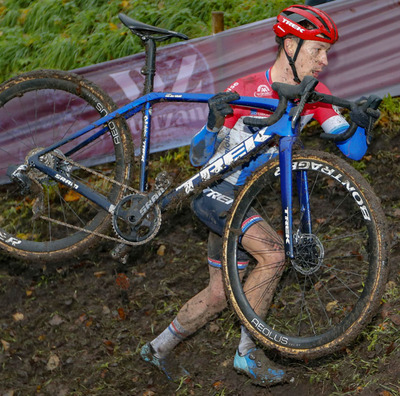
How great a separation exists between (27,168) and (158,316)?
7.00 ft

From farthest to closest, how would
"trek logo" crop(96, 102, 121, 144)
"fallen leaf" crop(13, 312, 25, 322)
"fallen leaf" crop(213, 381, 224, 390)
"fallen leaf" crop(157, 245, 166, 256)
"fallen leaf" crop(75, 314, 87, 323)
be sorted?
"fallen leaf" crop(157, 245, 166, 256) < "fallen leaf" crop(13, 312, 25, 322) < "fallen leaf" crop(75, 314, 87, 323) < "fallen leaf" crop(213, 381, 224, 390) < "trek logo" crop(96, 102, 121, 144)

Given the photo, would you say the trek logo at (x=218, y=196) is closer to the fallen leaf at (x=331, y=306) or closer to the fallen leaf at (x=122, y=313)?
the fallen leaf at (x=331, y=306)

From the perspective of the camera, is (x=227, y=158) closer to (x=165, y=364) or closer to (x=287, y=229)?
(x=287, y=229)

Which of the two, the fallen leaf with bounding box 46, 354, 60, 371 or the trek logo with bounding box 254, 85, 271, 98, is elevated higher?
the trek logo with bounding box 254, 85, 271, 98

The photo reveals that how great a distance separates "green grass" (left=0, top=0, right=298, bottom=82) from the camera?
8.44 meters

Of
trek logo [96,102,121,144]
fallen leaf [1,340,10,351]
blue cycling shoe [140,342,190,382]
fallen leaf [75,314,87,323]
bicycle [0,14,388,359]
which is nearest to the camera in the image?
bicycle [0,14,388,359]

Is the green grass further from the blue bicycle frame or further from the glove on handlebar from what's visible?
the glove on handlebar

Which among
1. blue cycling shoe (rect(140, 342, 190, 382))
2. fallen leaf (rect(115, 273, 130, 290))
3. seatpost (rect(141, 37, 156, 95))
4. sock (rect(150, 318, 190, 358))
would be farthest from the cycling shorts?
fallen leaf (rect(115, 273, 130, 290))

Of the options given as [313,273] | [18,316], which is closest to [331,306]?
[313,273]

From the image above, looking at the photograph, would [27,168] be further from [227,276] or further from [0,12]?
[0,12]

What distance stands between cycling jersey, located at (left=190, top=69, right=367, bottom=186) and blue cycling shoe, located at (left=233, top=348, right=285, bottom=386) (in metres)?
1.44

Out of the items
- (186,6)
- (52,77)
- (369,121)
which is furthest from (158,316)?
(186,6)

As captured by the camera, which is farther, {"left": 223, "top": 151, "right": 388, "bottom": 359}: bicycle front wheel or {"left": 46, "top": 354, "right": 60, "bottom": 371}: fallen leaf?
{"left": 46, "top": 354, "right": 60, "bottom": 371}: fallen leaf

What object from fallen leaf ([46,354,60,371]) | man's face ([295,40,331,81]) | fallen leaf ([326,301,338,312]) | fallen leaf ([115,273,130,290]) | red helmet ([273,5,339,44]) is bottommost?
fallen leaf ([46,354,60,371])
